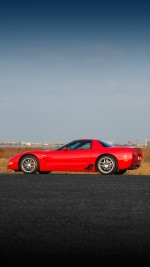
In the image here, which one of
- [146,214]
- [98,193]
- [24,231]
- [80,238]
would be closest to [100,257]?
[80,238]

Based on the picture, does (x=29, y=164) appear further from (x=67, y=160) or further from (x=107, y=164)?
(x=107, y=164)

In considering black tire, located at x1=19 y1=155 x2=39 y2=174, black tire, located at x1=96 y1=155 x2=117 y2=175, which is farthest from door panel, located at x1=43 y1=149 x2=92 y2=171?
black tire, located at x1=96 y1=155 x2=117 y2=175

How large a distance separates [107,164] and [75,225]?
9.65m

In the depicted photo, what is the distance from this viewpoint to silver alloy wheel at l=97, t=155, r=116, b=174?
53.7 feet

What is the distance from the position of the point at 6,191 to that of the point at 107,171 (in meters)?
5.89

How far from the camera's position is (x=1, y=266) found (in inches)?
180

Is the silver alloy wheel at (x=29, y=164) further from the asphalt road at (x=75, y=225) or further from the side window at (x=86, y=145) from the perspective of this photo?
the asphalt road at (x=75, y=225)

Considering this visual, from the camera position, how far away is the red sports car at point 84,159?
16359 mm

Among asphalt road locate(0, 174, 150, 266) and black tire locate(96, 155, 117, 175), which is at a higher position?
black tire locate(96, 155, 117, 175)

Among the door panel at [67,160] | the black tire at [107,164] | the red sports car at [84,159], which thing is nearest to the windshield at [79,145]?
the red sports car at [84,159]

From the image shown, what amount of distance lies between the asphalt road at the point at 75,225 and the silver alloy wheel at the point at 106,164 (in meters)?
4.37

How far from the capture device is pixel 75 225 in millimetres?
6828

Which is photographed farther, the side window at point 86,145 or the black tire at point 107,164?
the side window at point 86,145

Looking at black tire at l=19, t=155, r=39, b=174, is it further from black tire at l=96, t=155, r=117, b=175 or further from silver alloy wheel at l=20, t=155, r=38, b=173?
black tire at l=96, t=155, r=117, b=175
